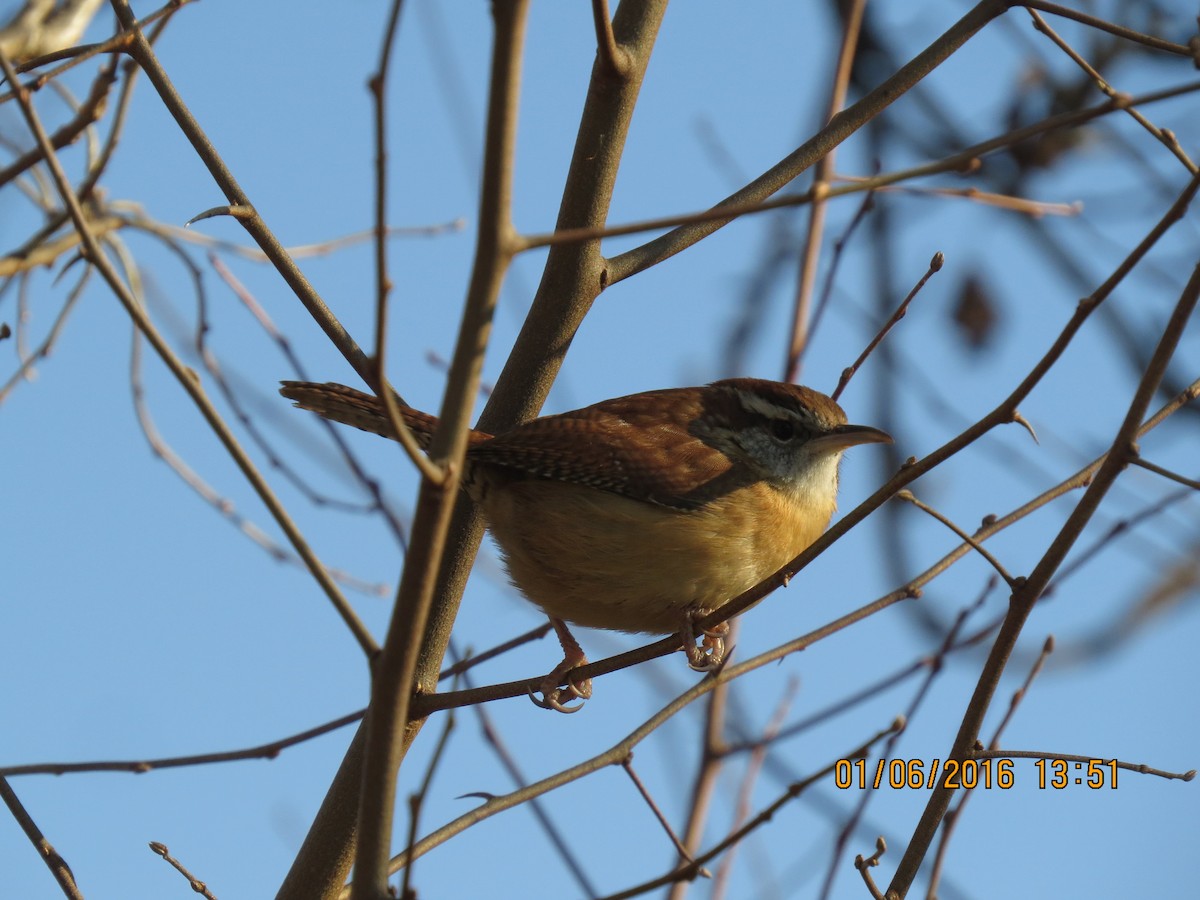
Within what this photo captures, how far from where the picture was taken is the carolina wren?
11.3ft

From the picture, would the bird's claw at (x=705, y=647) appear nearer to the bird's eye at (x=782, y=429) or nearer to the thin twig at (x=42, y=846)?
the bird's eye at (x=782, y=429)

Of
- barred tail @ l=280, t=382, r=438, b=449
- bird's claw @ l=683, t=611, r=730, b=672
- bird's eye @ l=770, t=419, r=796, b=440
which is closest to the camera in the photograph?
bird's claw @ l=683, t=611, r=730, b=672

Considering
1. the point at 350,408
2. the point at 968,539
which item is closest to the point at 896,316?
the point at 968,539

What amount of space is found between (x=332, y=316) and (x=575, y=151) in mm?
719

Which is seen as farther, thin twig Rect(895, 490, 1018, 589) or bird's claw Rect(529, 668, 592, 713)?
bird's claw Rect(529, 668, 592, 713)

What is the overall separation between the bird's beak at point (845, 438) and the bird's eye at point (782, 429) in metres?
0.08

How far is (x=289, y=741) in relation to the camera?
2996 millimetres

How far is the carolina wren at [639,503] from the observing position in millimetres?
3453

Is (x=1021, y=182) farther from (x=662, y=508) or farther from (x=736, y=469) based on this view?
(x=662, y=508)

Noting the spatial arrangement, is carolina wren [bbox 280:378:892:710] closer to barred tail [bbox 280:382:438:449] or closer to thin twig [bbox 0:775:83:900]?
barred tail [bbox 280:382:438:449]

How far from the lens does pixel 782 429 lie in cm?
400

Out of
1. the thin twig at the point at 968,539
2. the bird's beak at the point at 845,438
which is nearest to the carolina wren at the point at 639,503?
the bird's beak at the point at 845,438

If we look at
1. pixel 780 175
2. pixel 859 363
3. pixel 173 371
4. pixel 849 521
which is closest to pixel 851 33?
pixel 780 175

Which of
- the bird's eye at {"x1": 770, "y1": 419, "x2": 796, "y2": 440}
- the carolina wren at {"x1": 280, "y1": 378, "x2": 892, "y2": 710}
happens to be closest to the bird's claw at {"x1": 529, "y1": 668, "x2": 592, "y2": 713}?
the carolina wren at {"x1": 280, "y1": 378, "x2": 892, "y2": 710}
